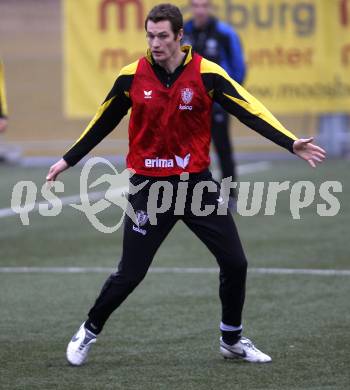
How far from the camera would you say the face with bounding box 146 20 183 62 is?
5.46 metres

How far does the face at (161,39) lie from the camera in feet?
17.9

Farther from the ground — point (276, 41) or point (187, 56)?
point (187, 56)

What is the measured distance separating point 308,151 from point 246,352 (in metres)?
1.10

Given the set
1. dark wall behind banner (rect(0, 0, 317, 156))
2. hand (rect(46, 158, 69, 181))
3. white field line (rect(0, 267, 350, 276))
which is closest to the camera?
hand (rect(46, 158, 69, 181))

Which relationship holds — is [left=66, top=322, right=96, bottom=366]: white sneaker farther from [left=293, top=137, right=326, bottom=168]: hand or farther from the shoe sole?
[left=293, top=137, right=326, bottom=168]: hand

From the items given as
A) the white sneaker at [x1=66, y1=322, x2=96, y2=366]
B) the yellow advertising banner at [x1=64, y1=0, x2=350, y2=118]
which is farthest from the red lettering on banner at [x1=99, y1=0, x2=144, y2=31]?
the white sneaker at [x1=66, y1=322, x2=96, y2=366]

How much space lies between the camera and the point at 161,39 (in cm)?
548

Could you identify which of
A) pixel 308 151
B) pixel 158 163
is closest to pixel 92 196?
pixel 158 163

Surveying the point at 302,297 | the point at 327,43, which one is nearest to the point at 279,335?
the point at 302,297

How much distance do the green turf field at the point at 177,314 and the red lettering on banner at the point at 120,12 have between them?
631 centimetres

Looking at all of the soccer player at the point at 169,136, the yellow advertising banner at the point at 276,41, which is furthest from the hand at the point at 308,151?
the yellow advertising banner at the point at 276,41

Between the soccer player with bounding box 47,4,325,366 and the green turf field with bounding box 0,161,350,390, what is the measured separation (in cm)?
27

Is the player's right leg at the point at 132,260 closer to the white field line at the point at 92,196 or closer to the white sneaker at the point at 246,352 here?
the white sneaker at the point at 246,352

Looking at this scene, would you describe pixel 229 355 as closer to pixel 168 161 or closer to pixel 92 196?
pixel 168 161
